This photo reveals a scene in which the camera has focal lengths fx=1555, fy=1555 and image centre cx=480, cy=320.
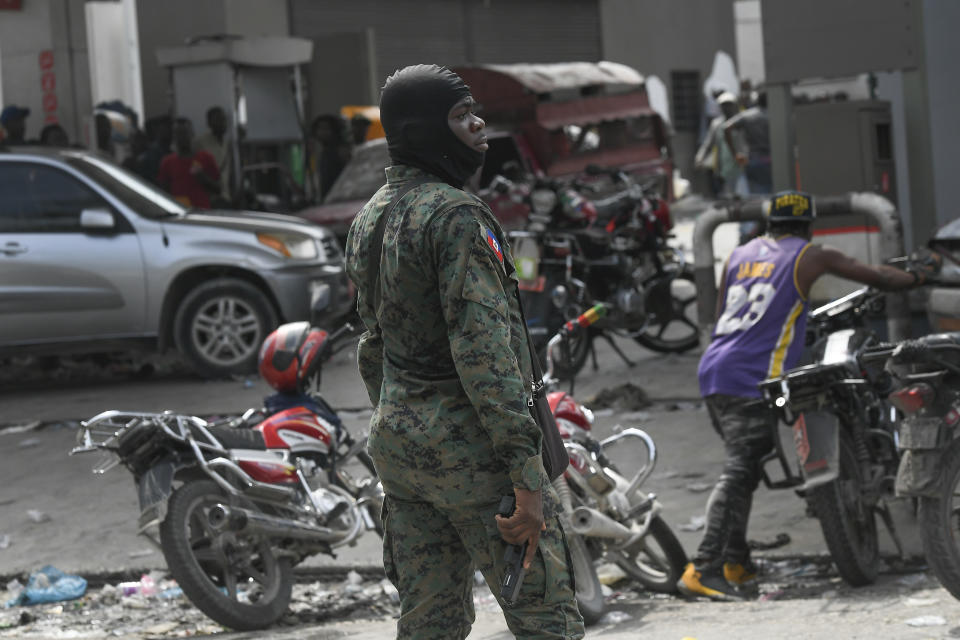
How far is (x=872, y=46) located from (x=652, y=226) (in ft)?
11.5

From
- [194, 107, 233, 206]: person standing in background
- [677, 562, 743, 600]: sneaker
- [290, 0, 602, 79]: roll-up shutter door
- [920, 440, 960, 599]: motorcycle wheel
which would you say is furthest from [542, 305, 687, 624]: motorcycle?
[290, 0, 602, 79]: roll-up shutter door

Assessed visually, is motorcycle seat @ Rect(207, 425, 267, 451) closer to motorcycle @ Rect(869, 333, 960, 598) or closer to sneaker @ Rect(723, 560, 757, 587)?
Answer: sneaker @ Rect(723, 560, 757, 587)

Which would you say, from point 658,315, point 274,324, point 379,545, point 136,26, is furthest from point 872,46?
point 136,26

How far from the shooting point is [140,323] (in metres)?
11.9

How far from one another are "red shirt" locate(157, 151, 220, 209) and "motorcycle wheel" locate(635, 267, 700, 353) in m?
5.72

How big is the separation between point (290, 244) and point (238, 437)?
239 inches

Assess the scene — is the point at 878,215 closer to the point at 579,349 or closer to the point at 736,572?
the point at 736,572

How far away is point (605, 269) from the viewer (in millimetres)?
12156

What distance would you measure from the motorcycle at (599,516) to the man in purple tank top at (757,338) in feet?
0.56

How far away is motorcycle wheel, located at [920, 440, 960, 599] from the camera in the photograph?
5473 millimetres

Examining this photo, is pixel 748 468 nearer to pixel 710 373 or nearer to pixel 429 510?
pixel 710 373

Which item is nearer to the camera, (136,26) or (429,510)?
(429,510)

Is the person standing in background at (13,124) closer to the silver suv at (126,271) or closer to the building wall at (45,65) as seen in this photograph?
the building wall at (45,65)

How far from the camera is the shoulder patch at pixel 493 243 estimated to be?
11.6ft
